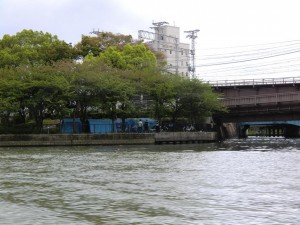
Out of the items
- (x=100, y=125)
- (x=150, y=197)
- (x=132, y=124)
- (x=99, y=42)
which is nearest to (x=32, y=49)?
(x=99, y=42)

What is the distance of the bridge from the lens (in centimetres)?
5328

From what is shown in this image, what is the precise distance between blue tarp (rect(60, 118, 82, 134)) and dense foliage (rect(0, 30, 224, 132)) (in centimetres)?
89

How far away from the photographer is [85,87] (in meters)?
47.0

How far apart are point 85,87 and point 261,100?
21131 millimetres

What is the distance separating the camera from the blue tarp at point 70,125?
49531 millimetres

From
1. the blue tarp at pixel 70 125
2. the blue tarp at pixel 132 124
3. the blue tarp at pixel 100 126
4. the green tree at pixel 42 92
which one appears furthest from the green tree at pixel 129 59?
the green tree at pixel 42 92

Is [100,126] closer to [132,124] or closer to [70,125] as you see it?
[70,125]

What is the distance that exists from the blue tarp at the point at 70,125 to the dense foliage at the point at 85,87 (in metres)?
0.89

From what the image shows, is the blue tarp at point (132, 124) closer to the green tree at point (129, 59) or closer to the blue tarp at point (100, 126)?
the blue tarp at point (100, 126)

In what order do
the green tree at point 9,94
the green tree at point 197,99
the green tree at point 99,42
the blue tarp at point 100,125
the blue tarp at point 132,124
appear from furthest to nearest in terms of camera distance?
the green tree at point 99,42 → the green tree at point 197,99 → the blue tarp at point 132,124 → the blue tarp at point 100,125 → the green tree at point 9,94

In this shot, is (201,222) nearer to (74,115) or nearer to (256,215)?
(256,215)

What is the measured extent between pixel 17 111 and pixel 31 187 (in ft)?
113

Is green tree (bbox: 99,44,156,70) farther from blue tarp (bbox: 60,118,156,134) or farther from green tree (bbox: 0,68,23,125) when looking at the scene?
green tree (bbox: 0,68,23,125)

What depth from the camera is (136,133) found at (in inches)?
1882
